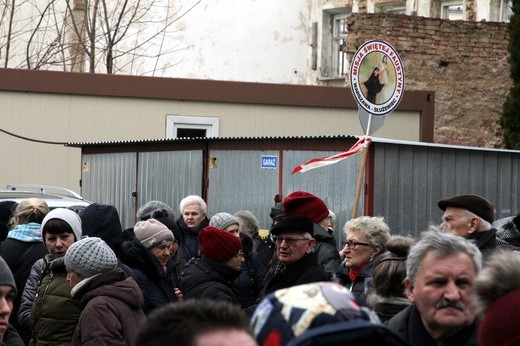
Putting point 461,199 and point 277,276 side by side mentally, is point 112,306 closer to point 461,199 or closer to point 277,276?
point 277,276

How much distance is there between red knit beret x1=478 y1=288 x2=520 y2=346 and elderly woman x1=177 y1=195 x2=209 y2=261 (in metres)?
8.63

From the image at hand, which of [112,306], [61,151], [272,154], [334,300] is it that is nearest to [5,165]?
[61,151]

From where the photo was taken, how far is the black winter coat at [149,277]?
27.2 ft

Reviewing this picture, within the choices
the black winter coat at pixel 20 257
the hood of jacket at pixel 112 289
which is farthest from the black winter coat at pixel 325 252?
the hood of jacket at pixel 112 289

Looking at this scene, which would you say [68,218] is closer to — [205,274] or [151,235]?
[151,235]

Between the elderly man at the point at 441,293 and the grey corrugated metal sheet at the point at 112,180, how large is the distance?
1308cm

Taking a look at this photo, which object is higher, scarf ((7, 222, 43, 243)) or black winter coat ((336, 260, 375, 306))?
scarf ((7, 222, 43, 243))

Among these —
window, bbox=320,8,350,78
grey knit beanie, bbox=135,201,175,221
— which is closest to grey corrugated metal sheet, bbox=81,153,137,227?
grey knit beanie, bbox=135,201,175,221

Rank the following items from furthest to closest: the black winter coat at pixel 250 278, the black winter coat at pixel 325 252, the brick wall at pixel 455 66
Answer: the brick wall at pixel 455 66, the black winter coat at pixel 325 252, the black winter coat at pixel 250 278

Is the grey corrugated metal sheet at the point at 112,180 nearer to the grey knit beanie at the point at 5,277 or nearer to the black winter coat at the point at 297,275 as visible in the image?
the black winter coat at the point at 297,275

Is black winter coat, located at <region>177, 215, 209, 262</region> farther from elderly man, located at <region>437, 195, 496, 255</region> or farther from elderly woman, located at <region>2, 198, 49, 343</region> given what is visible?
elderly man, located at <region>437, 195, 496, 255</region>

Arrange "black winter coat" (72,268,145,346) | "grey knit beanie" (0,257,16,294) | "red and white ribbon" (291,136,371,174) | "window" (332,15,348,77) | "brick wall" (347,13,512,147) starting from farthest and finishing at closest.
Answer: "window" (332,15,348,77), "brick wall" (347,13,512,147), "red and white ribbon" (291,136,371,174), "black winter coat" (72,268,145,346), "grey knit beanie" (0,257,16,294)

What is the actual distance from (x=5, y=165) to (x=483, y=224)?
566 inches

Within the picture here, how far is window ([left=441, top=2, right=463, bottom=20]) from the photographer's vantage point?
34.5 metres
